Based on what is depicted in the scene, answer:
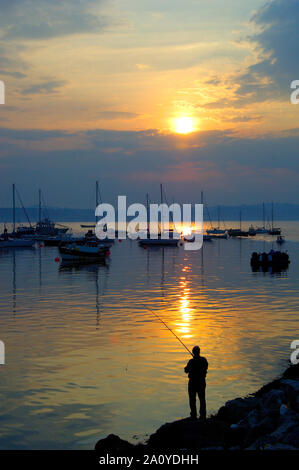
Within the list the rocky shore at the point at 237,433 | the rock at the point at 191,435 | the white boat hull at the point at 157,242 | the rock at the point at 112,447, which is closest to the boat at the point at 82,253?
the white boat hull at the point at 157,242

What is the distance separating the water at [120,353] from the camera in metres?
15.6

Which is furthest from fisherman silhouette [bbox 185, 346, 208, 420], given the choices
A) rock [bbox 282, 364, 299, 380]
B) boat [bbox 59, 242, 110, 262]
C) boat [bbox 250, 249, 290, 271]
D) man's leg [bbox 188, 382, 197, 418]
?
boat [bbox 59, 242, 110, 262]

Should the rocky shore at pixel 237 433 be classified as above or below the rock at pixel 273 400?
below

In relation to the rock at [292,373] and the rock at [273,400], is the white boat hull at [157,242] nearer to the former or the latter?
the rock at [292,373]

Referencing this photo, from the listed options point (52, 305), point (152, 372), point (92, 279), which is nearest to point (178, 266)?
point (92, 279)

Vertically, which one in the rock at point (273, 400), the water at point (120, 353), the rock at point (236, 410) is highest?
the rock at point (273, 400)

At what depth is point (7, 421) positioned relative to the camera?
605 inches

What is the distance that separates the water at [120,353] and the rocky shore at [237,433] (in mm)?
1555

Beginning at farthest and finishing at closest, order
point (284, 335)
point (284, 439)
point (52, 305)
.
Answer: point (52, 305)
point (284, 335)
point (284, 439)

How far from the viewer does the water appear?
1558 cm

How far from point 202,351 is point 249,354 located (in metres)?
2.07

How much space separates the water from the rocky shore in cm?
155

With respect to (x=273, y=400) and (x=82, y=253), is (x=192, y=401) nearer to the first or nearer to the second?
(x=273, y=400)

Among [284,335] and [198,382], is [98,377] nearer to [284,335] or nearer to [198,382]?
[198,382]
